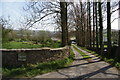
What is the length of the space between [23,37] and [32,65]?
6781 mm

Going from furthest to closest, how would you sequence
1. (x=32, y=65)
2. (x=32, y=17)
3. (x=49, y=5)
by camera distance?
(x=49, y=5), (x=32, y=17), (x=32, y=65)

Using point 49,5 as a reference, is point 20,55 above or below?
below

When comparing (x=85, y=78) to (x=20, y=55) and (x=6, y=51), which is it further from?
(x=6, y=51)

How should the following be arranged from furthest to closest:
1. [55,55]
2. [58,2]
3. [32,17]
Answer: [58,2], [32,17], [55,55]

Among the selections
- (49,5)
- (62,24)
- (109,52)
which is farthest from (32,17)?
(109,52)

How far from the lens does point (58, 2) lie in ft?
39.2

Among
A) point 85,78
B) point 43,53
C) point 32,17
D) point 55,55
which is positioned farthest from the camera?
point 32,17

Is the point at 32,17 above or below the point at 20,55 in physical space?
above

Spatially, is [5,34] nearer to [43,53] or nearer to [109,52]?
[43,53]

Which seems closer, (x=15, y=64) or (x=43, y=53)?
(x=15, y=64)

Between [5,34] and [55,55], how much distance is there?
3.76 meters

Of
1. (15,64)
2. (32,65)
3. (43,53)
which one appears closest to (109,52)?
(43,53)

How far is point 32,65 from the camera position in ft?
21.7

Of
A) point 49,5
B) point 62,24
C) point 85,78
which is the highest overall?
point 49,5
